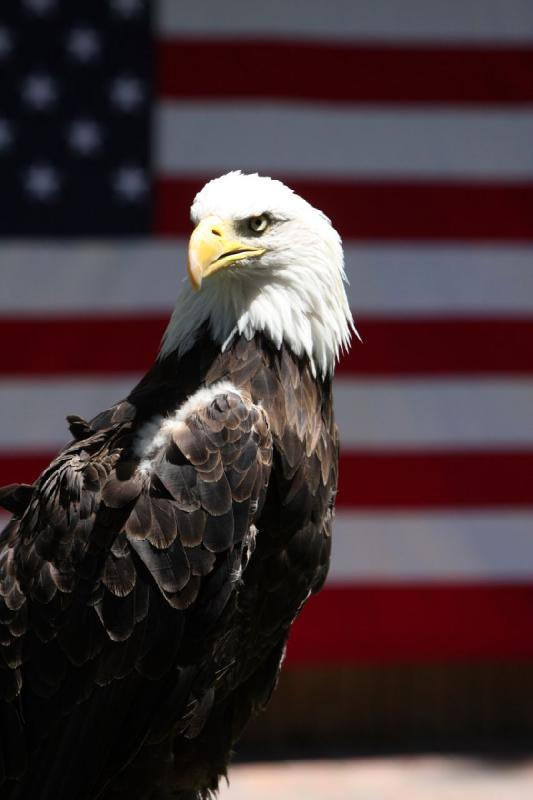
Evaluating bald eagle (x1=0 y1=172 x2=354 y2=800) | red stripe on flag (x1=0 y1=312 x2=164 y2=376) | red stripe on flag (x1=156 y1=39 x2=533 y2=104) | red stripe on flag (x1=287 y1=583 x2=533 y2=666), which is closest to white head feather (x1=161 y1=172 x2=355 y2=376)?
bald eagle (x1=0 y1=172 x2=354 y2=800)

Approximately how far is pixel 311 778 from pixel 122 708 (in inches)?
75.3

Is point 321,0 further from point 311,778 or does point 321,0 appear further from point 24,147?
point 311,778

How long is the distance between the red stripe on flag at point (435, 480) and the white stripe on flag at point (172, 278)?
1.39ft

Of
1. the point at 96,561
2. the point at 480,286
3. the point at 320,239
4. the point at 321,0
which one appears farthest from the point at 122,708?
the point at 321,0

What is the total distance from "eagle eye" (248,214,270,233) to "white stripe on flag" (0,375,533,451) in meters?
1.70

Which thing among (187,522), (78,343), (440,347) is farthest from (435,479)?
(187,522)

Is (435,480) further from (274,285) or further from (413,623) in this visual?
(274,285)

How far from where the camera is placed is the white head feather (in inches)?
72.7

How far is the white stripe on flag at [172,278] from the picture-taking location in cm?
346

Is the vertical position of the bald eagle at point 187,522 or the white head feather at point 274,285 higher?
the white head feather at point 274,285

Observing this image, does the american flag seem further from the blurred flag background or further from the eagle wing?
the eagle wing

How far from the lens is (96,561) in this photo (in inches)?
71.3

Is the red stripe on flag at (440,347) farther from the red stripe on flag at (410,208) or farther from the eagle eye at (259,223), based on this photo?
the eagle eye at (259,223)

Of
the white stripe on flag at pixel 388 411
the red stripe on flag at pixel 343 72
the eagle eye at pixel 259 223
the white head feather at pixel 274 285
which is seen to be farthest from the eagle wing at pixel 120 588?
the red stripe on flag at pixel 343 72
